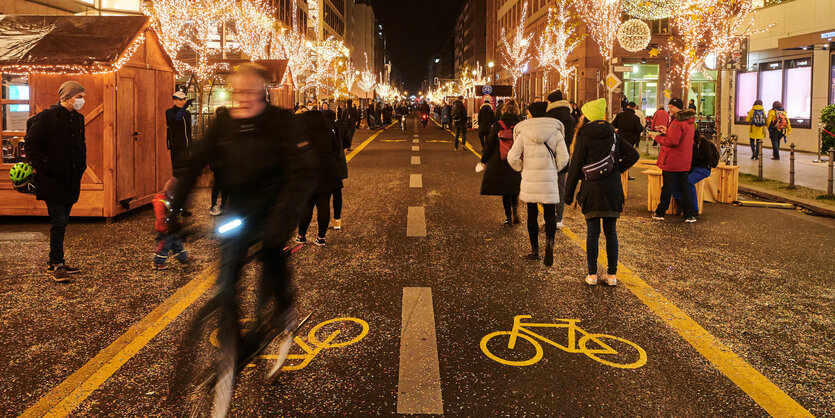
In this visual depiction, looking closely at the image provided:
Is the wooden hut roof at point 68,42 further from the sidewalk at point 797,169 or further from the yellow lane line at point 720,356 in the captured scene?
the sidewalk at point 797,169

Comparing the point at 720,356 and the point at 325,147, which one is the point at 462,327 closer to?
the point at 720,356

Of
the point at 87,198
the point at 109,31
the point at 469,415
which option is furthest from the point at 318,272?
the point at 109,31

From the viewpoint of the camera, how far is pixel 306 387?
424 cm

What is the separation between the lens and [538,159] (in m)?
7.53

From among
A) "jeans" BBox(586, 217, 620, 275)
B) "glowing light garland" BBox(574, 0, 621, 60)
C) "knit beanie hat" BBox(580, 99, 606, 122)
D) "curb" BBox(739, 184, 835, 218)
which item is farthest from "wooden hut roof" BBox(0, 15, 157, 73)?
→ "glowing light garland" BBox(574, 0, 621, 60)

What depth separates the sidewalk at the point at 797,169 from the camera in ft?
51.8

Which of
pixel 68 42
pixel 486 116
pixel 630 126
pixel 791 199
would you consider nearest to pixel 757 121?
pixel 630 126

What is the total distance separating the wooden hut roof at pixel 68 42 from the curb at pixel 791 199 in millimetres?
11395

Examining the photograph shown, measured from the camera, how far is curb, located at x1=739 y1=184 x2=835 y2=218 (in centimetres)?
1175

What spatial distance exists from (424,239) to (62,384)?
17.8ft

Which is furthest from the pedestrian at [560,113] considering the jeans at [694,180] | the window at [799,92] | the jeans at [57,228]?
the window at [799,92]

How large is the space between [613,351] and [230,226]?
2.72 metres

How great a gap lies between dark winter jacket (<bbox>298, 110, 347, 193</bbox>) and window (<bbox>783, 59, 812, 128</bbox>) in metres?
21.8

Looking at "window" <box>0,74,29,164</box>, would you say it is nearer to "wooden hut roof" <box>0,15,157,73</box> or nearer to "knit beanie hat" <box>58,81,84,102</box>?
"wooden hut roof" <box>0,15,157,73</box>
